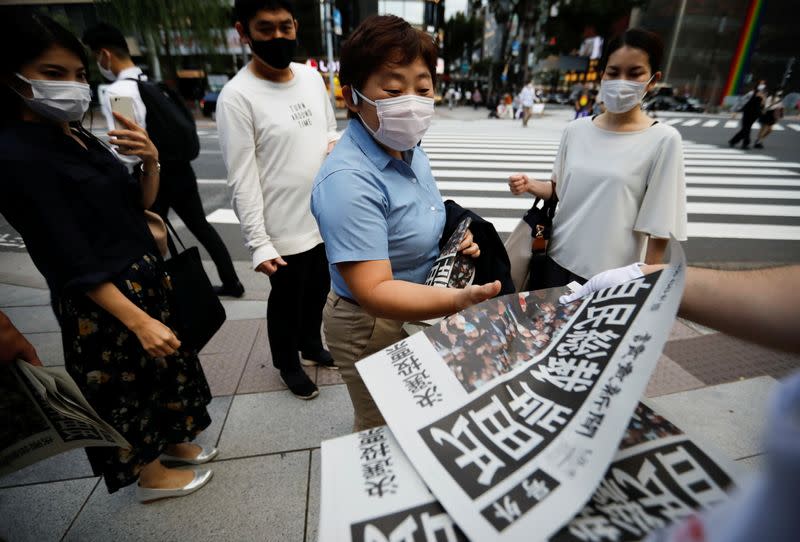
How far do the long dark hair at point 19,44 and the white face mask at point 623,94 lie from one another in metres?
2.27

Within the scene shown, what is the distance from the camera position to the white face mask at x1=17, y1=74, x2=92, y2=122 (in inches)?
53.9

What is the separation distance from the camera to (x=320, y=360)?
284cm

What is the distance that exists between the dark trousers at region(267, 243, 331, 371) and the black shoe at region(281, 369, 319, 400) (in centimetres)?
4

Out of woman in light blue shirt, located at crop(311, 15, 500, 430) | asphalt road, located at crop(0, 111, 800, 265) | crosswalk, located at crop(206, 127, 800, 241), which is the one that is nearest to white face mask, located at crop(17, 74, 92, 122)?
woman in light blue shirt, located at crop(311, 15, 500, 430)

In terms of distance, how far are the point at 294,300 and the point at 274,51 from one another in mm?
1359

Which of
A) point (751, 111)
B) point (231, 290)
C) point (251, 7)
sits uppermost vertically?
point (251, 7)

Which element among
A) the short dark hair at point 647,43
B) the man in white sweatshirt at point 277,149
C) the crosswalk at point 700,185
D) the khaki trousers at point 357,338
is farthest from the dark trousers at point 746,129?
the khaki trousers at point 357,338

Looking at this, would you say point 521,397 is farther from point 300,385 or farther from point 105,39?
point 105,39

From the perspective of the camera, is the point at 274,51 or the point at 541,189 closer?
the point at 274,51

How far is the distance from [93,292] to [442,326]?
1.36 m

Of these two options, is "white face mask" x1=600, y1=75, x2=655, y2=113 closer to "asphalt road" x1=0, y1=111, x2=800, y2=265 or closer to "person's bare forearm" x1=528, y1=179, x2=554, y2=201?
→ "person's bare forearm" x1=528, y1=179, x2=554, y2=201

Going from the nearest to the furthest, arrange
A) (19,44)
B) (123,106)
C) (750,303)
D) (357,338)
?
(750,303) → (19,44) → (357,338) → (123,106)

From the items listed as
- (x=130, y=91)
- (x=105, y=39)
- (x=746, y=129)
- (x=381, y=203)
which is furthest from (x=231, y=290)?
(x=746, y=129)

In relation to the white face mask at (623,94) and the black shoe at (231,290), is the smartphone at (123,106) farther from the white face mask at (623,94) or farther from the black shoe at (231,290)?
the black shoe at (231,290)
